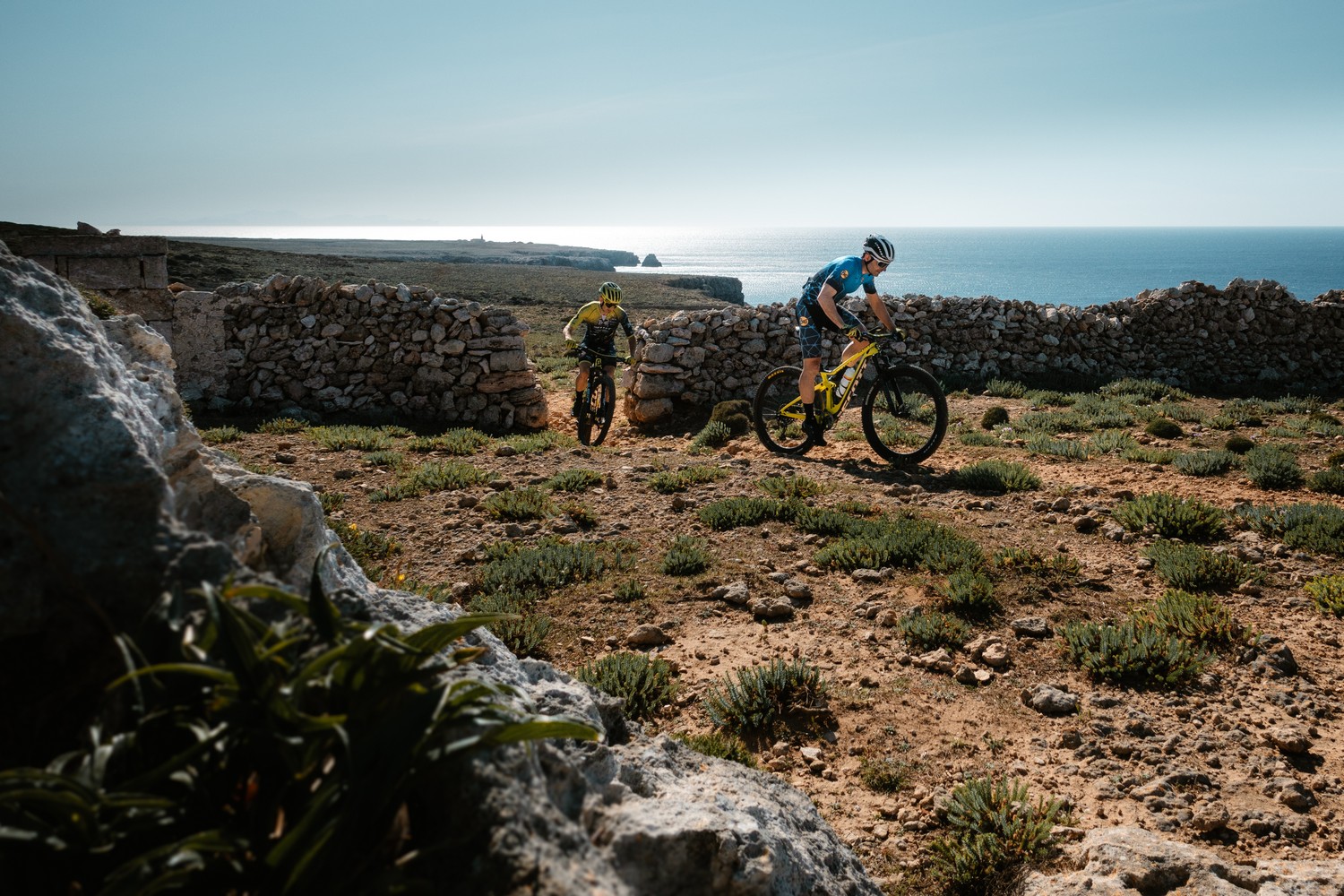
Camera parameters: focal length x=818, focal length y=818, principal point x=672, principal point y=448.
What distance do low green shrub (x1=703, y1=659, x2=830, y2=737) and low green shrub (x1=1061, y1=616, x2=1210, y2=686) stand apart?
1444mm

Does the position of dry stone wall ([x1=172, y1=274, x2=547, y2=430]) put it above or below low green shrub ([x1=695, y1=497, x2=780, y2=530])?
above

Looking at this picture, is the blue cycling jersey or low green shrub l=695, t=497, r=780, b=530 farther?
the blue cycling jersey

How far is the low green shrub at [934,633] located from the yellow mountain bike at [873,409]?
404cm

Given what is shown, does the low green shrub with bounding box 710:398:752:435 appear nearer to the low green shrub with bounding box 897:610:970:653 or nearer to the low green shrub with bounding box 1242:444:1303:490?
the low green shrub with bounding box 1242:444:1303:490

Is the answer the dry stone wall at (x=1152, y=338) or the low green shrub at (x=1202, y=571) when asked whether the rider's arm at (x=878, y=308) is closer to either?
the low green shrub at (x=1202, y=571)

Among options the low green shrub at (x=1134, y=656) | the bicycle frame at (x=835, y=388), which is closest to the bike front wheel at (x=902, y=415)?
the bicycle frame at (x=835, y=388)

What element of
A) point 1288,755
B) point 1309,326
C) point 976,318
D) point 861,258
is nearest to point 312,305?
point 861,258

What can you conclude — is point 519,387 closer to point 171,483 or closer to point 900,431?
point 900,431

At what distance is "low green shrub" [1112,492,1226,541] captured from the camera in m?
6.15

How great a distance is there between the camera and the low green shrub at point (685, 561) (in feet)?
18.8

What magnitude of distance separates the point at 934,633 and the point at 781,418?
18.6 ft

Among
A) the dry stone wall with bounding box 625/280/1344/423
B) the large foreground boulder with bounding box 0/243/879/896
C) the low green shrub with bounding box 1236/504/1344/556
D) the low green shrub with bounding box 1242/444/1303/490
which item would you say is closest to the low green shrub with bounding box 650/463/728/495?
the low green shrub with bounding box 1236/504/1344/556

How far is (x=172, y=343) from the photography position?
12.5 m

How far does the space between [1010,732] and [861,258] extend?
18.6 feet
